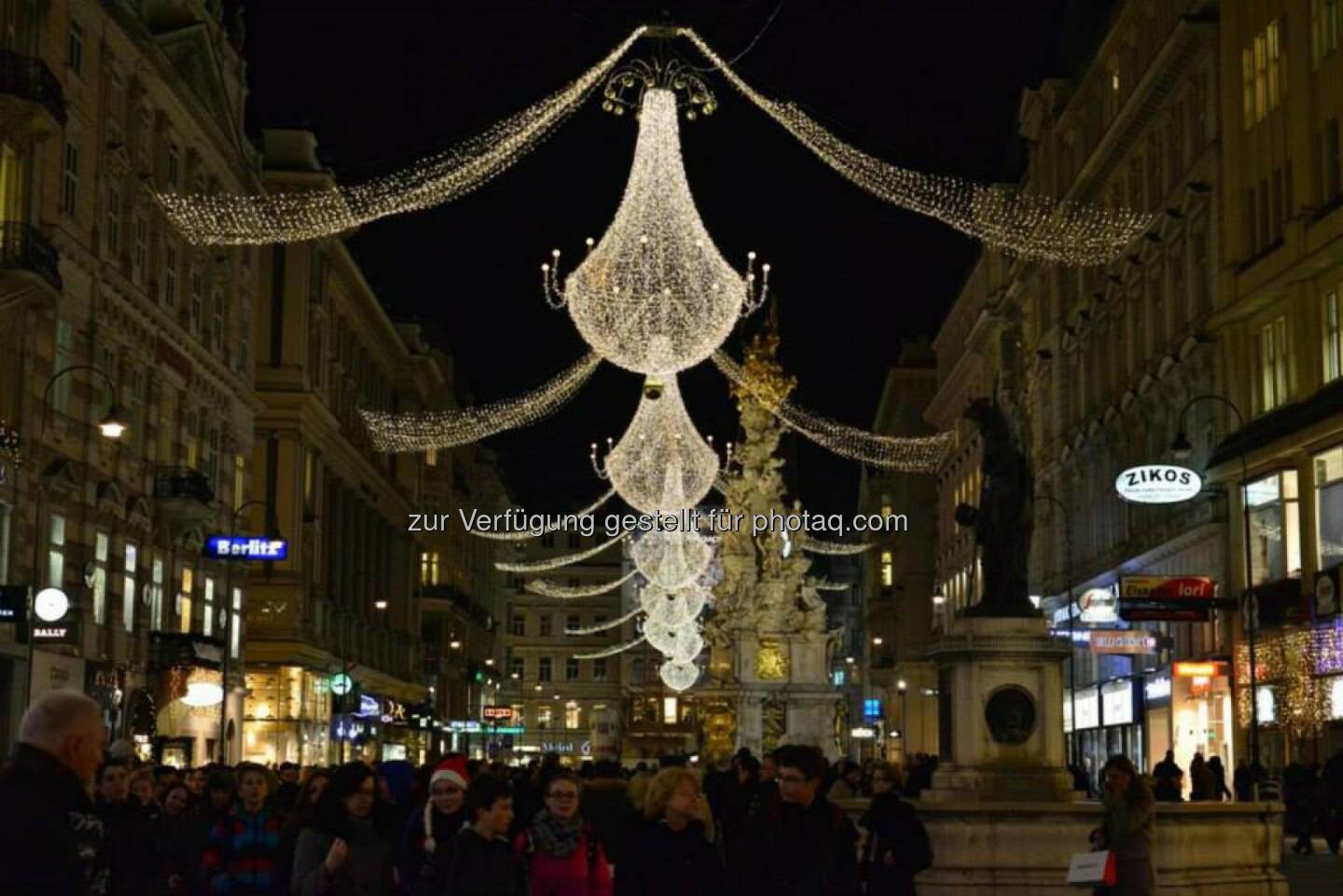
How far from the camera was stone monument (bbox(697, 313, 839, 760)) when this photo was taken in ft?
261

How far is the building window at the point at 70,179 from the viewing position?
144 feet

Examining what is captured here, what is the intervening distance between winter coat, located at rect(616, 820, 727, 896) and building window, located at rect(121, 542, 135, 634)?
132 ft

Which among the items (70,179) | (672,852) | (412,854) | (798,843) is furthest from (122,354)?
(672,852)

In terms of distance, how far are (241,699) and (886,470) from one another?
231 ft

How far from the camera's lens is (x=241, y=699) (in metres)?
63.8

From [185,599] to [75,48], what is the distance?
55.2ft

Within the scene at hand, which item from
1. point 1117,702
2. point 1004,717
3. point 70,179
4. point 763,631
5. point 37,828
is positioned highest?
point 70,179

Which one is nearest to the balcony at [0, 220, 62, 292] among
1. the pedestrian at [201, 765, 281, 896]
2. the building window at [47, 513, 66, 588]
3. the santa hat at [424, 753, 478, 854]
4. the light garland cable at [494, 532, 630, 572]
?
the building window at [47, 513, 66, 588]

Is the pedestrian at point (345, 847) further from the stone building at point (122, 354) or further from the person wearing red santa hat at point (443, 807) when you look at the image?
the stone building at point (122, 354)

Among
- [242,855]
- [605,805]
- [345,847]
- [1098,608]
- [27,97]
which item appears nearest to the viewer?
[345,847]

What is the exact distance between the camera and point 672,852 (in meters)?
10.7

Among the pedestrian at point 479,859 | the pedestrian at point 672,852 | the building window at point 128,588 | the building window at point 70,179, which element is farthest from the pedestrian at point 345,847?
the building window at point 128,588

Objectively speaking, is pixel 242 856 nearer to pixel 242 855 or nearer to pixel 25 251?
pixel 242 855

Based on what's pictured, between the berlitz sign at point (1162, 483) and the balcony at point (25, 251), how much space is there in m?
22.7
